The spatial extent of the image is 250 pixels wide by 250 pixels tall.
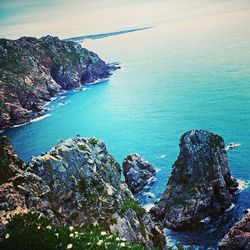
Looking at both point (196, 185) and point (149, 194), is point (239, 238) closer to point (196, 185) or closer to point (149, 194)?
point (196, 185)

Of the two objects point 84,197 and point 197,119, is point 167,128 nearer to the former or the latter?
point 197,119

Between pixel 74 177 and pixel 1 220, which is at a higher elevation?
pixel 1 220

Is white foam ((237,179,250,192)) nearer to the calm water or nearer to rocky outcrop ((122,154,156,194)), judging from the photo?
the calm water

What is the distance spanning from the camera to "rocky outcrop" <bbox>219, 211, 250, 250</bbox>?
47475 mm

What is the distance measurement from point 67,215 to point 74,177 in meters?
4.89

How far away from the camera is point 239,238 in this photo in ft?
159

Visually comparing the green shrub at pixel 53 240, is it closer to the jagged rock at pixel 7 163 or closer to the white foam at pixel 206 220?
the jagged rock at pixel 7 163

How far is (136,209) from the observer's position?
34.9 m

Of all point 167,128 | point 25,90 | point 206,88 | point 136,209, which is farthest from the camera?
point 25,90

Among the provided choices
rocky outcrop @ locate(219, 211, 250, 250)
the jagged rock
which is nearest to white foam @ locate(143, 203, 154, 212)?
rocky outcrop @ locate(219, 211, 250, 250)

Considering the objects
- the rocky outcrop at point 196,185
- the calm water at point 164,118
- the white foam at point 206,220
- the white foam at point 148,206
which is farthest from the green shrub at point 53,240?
the white foam at point 148,206

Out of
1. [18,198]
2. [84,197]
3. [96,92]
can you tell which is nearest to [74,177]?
[84,197]

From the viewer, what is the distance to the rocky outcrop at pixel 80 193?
1054 inches

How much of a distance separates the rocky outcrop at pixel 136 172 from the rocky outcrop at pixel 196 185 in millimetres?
13643
